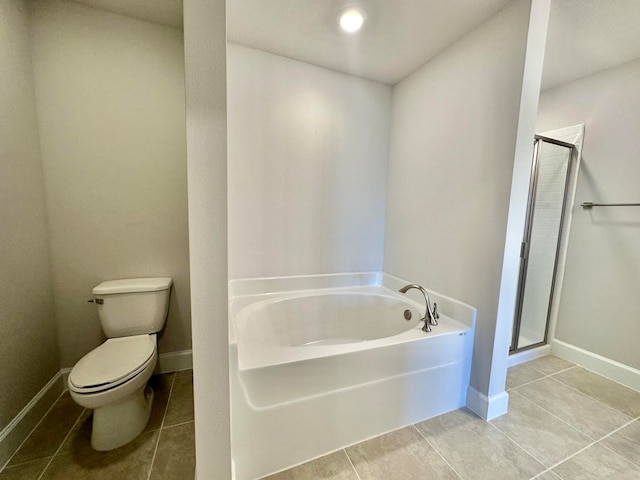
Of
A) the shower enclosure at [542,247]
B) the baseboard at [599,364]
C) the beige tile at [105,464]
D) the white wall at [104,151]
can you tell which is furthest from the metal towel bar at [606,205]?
the beige tile at [105,464]

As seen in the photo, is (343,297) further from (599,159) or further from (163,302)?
(599,159)

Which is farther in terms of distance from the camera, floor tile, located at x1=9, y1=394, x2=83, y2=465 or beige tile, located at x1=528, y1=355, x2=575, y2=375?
beige tile, located at x1=528, y1=355, x2=575, y2=375

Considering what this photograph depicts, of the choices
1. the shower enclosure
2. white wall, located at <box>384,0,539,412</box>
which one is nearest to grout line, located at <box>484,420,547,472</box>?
white wall, located at <box>384,0,539,412</box>

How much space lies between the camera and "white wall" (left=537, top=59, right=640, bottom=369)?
1.80 m

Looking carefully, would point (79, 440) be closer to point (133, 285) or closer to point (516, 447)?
point (133, 285)

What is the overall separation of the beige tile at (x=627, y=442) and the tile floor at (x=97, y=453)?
2093 millimetres

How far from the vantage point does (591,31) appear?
60.4 inches

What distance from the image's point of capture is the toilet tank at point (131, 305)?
152 centimetres

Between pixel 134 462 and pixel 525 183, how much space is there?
239 centimetres

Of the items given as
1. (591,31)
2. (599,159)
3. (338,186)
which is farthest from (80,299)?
(599,159)

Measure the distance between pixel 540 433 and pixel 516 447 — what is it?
223 millimetres

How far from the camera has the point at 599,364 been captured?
196 centimetres

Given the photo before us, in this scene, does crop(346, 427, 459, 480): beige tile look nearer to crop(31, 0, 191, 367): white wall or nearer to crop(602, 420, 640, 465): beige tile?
crop(602, 420, 640, 465): beige tile

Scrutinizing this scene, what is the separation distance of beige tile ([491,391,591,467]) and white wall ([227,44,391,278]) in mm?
1383
